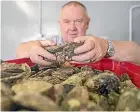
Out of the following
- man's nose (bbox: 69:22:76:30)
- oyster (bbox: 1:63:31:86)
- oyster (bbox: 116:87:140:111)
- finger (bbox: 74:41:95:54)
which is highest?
man's nose (bbox: 69:22:76:30)

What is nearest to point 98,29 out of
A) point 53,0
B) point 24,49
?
point 53,0

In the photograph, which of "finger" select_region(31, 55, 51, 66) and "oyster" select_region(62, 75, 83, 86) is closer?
"oyster" select_region(62, 75, 83, 86)

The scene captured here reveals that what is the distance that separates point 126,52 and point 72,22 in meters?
0.34

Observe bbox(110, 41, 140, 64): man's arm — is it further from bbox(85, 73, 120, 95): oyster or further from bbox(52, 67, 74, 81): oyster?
bbox(85, 73, 120, 95): oyster

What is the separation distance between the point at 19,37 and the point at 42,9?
0.86ft

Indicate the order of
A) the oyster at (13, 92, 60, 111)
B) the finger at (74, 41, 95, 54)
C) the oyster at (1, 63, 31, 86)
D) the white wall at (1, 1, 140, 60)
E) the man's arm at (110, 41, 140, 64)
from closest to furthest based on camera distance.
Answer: the oyster at (13, 92, 60, 111) < the oyster at (1, 63, 31, 86) < the finger at (74, 41, 95, 54) < the man's arm at (110, 41, 140, 64) < the white wall at (1, 1, 140, 60)

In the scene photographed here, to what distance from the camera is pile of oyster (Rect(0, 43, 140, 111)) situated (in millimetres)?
443

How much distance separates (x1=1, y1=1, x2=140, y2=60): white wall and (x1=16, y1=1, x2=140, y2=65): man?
0.72m

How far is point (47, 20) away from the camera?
2182 millimetres

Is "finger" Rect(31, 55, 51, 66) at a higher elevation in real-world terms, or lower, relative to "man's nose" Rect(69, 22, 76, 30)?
lower

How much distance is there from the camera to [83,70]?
2.63ft

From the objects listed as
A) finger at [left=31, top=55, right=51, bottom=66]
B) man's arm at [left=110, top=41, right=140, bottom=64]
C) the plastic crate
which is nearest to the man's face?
man's arm at [left=110, top=41, right=140, bottom=64]

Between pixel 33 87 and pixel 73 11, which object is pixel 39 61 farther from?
pixel 73 11

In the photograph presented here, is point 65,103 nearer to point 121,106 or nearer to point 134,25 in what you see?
point 121,106
